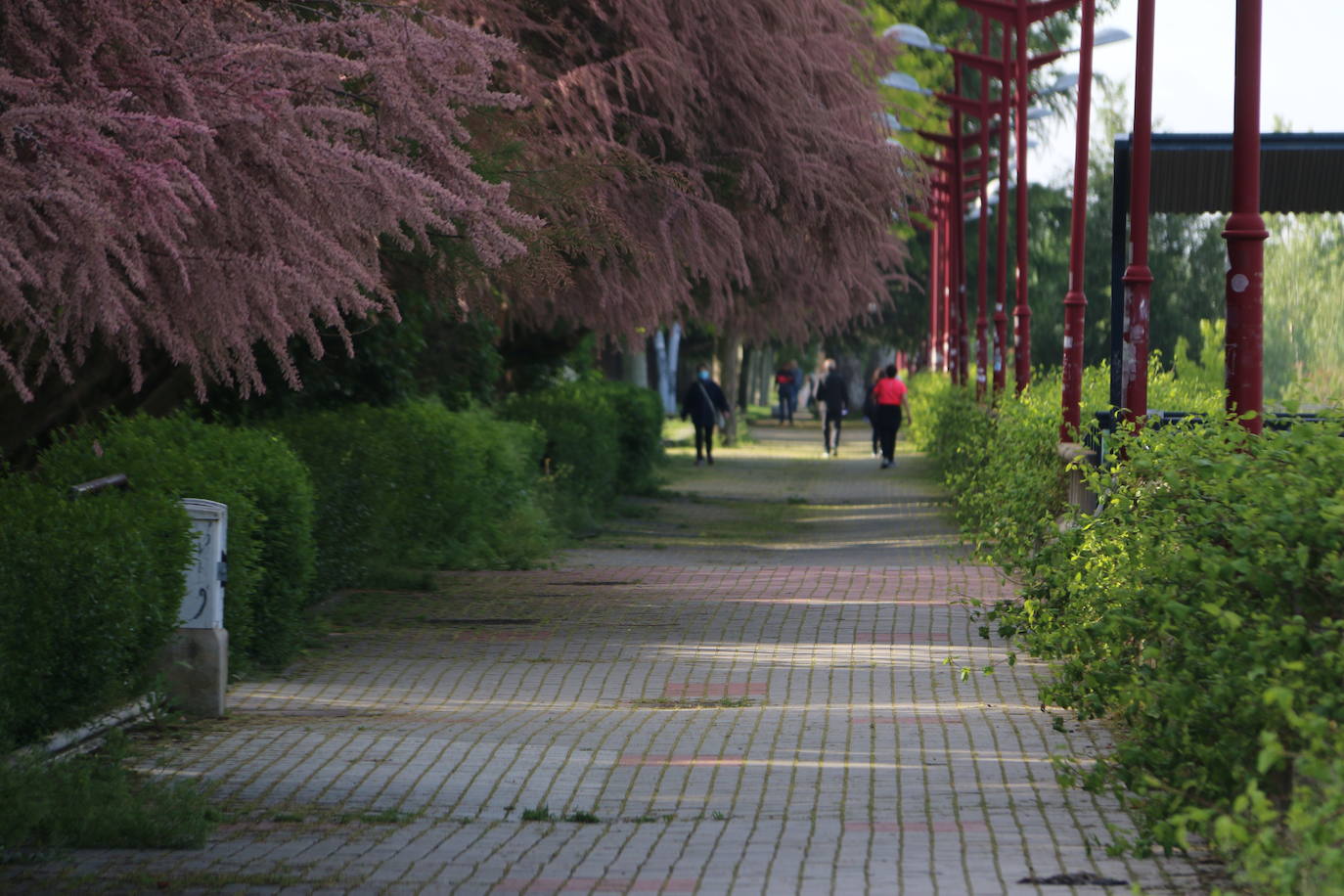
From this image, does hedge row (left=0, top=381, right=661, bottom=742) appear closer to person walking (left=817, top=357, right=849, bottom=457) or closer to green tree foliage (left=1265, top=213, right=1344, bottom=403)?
person walking (left=817, top=357, right=849, bottom=457)

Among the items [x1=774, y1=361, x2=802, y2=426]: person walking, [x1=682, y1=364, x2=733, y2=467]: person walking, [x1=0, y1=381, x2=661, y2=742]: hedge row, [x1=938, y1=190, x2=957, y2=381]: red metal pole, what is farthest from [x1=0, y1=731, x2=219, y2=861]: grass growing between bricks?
[x1=774, y1=361, x2=802, y2=426]: person walking

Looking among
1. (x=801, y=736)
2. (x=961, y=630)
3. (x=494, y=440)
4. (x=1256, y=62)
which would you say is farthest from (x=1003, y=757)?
(x=494, y=440)

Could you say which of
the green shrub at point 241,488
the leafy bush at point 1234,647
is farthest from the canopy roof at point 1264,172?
the leafy bush at point 1234,647

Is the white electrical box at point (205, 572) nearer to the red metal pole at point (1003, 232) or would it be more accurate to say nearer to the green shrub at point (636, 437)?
the green shrub at point (636, 437)

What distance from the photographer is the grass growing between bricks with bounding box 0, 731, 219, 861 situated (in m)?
6.47

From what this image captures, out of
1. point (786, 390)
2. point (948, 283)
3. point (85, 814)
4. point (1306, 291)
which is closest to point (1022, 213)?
point (948, 283)

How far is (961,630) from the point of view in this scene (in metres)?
12.5

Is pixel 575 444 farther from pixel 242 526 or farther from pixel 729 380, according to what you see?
pixel 729 380

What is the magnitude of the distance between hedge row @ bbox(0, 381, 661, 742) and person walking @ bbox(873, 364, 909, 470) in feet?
50.3

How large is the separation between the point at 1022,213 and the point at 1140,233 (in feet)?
40.3

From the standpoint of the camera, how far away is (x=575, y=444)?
72.8ft

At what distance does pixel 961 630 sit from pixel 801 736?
3.94m

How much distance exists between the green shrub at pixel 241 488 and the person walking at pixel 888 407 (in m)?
24.3

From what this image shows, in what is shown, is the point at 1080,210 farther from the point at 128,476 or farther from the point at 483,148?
the point at 128,476
